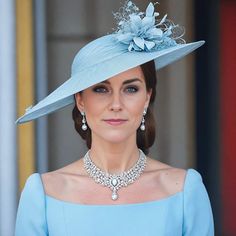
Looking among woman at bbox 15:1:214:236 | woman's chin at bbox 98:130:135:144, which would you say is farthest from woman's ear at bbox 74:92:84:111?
woman's chin at bbox 98:130:135:144

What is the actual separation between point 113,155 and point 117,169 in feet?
0.16

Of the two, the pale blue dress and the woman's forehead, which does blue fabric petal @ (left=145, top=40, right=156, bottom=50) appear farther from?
the pale blue dress

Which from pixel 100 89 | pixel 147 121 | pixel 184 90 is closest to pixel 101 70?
pixel 100 89

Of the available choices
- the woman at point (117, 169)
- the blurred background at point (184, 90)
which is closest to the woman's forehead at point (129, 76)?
the woman at point (117, 169)

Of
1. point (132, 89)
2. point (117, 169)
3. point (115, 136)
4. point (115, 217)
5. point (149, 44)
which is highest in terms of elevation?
point (149, 44)

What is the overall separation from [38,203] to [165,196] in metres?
0.35

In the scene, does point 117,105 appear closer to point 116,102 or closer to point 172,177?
point 116,102

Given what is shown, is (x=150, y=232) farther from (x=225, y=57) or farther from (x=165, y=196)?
(x=225, y=57)

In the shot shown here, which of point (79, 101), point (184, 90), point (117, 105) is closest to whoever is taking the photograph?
point (117, 105)

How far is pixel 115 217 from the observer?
208 cm

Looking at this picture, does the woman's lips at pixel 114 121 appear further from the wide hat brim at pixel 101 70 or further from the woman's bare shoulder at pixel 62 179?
the woman's bare shoulder at pixel 62 179

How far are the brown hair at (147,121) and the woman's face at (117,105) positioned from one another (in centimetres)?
3

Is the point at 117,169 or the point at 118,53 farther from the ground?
the point at 118,53

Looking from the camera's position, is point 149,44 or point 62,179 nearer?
point 149,44
